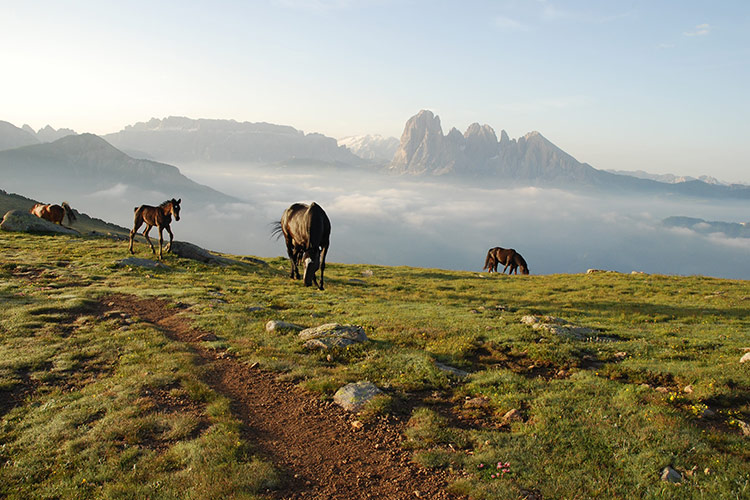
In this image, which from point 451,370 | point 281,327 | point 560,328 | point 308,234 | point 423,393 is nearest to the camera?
point 423,393

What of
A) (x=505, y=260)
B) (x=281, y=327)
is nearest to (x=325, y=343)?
(x=281, y=327)

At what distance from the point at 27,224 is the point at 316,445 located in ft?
167

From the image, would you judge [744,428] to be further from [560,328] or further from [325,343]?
[325,343]

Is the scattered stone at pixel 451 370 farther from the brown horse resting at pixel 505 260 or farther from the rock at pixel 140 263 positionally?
the brown horse resting at pixel 505 260

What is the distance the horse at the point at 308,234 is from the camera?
71.6 feet

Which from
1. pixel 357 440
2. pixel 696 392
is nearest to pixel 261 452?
pixel 357 440

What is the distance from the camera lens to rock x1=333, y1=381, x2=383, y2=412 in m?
10.4

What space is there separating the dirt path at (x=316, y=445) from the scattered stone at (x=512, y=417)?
99.7 inches

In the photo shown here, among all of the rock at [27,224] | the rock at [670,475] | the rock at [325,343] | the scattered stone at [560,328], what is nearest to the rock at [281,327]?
the rock at [325,343]

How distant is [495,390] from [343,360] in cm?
497

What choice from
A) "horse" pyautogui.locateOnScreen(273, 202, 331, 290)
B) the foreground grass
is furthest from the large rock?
"horse" pyautogui.locateOnScreen(273, 202, 331, 290)

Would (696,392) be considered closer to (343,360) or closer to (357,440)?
(357,440)

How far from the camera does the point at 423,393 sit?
1128 cm

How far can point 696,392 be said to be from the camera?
1013cm
